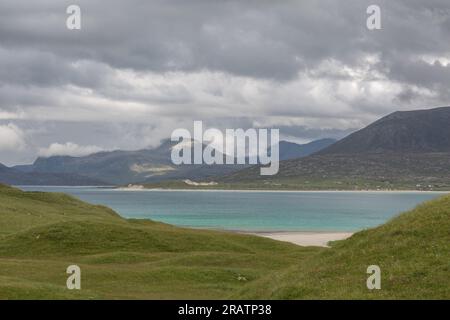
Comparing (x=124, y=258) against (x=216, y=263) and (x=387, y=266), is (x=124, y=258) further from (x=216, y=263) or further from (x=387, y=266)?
(x=387, y=266)

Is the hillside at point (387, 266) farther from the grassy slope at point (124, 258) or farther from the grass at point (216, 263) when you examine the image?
the grassy slope at point (124, 258)

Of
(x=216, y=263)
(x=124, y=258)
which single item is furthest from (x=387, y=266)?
(x=124, y=258)

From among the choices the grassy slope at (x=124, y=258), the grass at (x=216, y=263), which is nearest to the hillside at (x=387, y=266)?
the grass at (x=216, y=263)

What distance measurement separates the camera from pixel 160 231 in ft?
295

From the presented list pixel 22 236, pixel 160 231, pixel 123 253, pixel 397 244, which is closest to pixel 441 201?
pixel 397 244

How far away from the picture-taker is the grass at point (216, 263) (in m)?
36.1

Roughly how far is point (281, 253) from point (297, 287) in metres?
47.7

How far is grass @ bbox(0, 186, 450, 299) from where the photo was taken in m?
36.1

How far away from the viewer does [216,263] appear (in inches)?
2704

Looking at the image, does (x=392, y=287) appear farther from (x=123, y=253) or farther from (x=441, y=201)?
(x=123, y=253)

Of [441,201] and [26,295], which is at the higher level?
[441,201]

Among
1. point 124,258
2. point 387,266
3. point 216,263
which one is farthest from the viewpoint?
point 124,258

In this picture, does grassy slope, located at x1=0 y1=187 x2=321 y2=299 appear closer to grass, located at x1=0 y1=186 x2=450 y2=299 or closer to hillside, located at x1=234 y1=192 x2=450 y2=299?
grass, located at x1=0 y1=186 x2=450 y2=299
